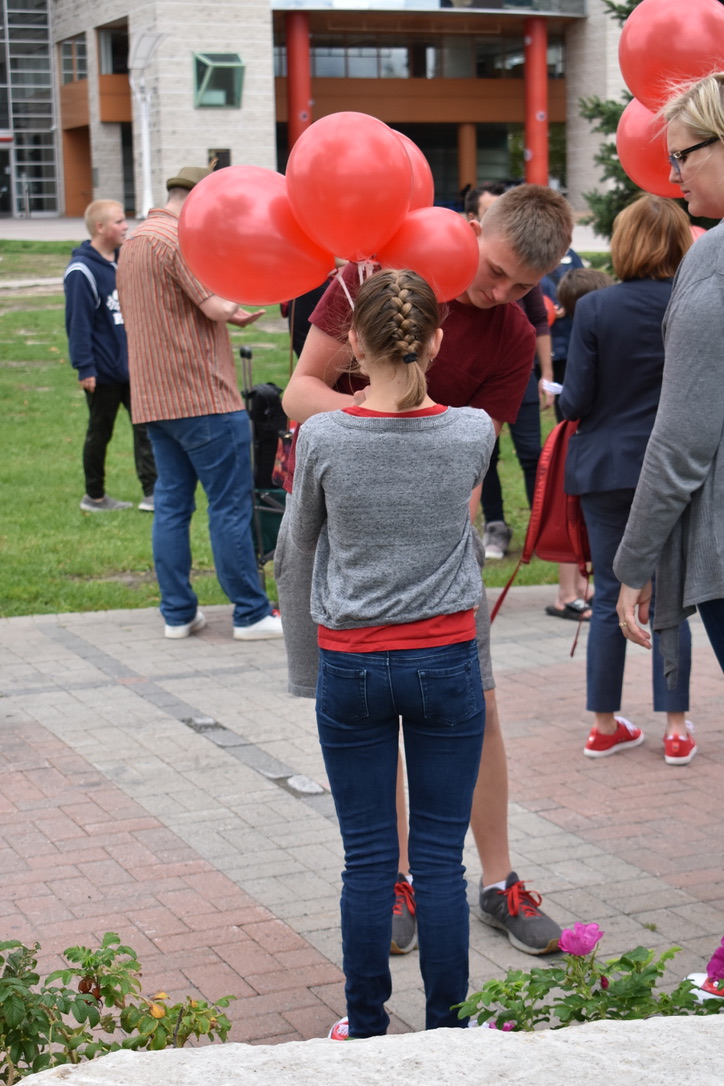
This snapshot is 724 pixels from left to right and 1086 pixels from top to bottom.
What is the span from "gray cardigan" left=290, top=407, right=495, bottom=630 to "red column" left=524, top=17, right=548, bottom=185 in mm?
49383

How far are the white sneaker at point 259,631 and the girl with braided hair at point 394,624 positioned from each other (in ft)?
13.0

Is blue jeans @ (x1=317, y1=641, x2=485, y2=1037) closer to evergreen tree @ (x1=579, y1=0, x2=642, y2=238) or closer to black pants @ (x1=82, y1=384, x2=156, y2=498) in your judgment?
black pants @ (x1=82, y1=384, x2=156, y2=498)

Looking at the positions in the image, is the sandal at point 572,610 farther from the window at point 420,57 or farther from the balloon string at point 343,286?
the window at point 420,57

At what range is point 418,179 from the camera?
3.59 metres

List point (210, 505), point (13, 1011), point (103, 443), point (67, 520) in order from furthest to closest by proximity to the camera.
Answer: point (103, 443) → point (67, 520) → point (210, 505) → point (13, 1011)

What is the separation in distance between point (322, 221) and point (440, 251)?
0.99 feet

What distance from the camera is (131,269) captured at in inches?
259

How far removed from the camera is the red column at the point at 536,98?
166ft

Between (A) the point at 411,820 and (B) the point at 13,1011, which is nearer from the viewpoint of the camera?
(B) the point at 13,1011

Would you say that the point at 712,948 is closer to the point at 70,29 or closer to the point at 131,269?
the point at 131,269

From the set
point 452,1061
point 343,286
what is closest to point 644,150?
point 343,286

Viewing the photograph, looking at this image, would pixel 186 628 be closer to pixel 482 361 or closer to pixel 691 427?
pixel 482 361

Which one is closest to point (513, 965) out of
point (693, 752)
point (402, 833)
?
point (402, 833)

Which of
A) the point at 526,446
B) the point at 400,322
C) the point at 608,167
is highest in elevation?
the point at 608,167
